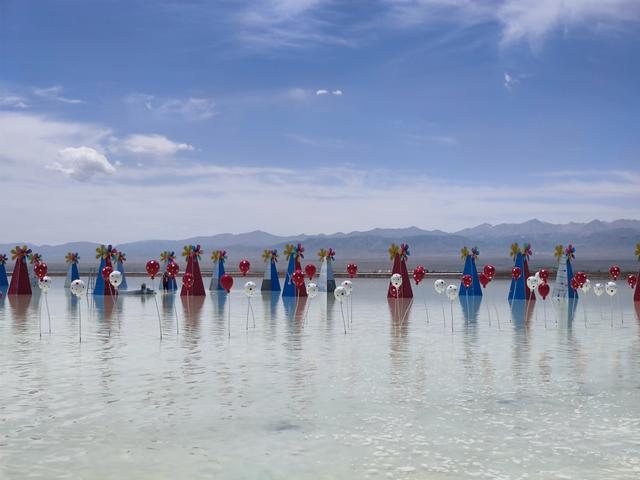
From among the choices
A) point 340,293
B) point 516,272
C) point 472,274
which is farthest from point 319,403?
point 472,274

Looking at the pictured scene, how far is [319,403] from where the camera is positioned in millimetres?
15344

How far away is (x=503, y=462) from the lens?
11086 mm

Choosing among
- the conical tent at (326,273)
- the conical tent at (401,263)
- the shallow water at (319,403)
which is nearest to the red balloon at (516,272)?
the conical tent at (401,263)

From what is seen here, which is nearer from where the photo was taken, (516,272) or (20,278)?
(516,272)

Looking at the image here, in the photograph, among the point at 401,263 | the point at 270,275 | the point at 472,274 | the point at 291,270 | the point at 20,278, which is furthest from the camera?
the point at 270,275

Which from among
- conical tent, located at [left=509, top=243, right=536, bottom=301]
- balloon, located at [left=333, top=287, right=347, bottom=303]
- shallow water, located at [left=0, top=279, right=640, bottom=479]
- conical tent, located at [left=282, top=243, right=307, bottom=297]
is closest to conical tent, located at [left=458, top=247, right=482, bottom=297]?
conical tent, located at [left=509, top=243, right=536, bottom=301]

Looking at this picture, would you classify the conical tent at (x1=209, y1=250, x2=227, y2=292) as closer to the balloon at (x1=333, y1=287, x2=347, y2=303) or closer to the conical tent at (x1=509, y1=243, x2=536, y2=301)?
the conical tent at (x1=509, y1=243, x2=536, y2=301)

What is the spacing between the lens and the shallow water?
36.4 ft

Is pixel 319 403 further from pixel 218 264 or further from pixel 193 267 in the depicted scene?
pixel 218 264

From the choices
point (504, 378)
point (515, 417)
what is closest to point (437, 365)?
point (504, 378)

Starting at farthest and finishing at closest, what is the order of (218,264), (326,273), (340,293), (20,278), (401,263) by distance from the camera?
(326,273) < (218,264) < (20,278) < (401,263) < (340,293)

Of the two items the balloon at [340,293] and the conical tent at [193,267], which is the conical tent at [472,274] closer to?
the conical tent at [193,267]

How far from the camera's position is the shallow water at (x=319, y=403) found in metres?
11.1

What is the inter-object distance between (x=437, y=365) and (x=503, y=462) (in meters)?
9.66
